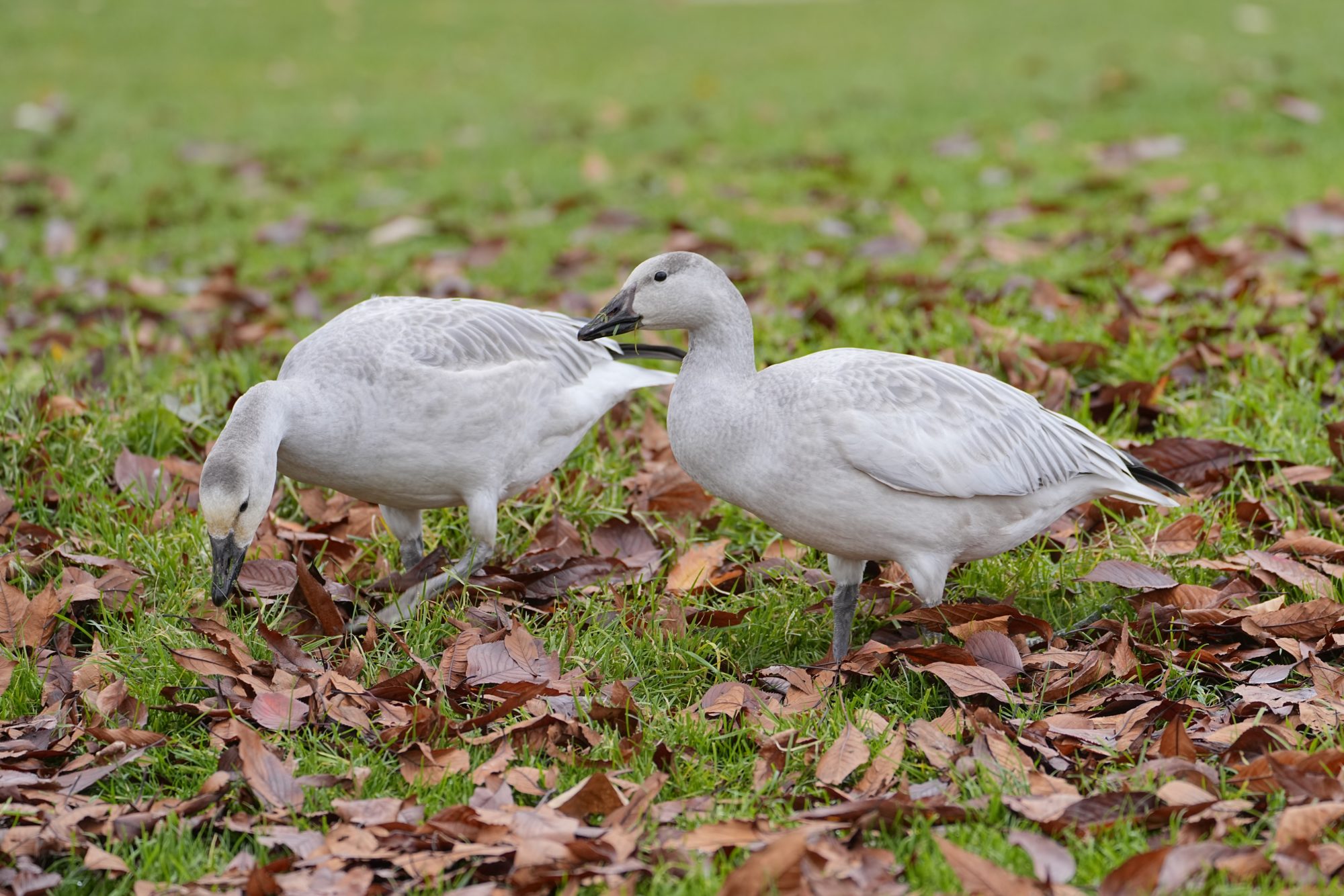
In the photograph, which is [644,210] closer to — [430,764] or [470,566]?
[470,566]

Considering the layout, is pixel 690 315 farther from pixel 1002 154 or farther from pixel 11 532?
pixel 1002 154

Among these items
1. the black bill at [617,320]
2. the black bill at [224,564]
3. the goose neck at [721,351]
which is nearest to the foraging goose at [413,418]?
the black bill at [224,564]

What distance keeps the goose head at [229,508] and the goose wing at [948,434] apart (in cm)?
165

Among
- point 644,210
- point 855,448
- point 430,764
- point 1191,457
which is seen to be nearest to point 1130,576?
point 1191,457

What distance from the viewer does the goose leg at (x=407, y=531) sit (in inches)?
190

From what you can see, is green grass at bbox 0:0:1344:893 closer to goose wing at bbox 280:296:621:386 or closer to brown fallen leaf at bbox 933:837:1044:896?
brown fallen leaf at bbox 933:837:1044:896

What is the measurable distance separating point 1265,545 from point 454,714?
8.90ft

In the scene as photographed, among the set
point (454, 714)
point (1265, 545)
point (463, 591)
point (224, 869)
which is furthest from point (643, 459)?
point (224, 869)

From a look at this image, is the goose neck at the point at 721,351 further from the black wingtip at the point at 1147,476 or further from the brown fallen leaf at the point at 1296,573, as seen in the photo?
the brown fallen leaf at the point at 1296,573

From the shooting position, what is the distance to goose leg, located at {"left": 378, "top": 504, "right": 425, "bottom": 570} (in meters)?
4.83

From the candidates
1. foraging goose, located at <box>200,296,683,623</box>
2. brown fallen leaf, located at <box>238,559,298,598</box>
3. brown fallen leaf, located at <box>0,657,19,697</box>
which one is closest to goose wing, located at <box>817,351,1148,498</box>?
foraging goose, located at <box>200,296,683,623</box>

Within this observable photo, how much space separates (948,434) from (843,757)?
3.48 feet

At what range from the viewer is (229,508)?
390 centimetres

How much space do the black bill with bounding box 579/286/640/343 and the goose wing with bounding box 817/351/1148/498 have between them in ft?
1.95
